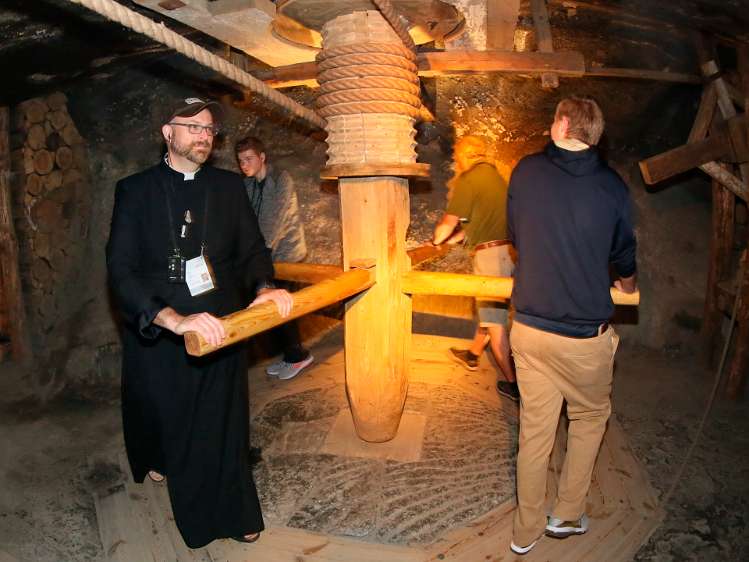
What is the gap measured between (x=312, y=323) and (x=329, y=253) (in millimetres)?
850

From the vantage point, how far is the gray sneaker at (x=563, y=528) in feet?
8.56

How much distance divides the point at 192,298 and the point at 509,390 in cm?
260

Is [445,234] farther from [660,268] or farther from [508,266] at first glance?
[660,268]

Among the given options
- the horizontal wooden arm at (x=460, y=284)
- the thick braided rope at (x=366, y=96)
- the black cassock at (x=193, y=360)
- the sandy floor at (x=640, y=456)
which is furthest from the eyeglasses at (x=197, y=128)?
the sandy floor at (x=640, y=456)

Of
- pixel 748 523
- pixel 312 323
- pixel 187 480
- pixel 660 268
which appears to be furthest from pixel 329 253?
pixel 748 523

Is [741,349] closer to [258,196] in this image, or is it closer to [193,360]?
Answer: [258,196]

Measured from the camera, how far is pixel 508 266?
406cm

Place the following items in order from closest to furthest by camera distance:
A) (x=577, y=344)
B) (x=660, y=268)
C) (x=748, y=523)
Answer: (x=577, y=344) → (x=748, y=523) → (x=660, y=268)

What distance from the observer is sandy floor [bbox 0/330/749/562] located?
8.77 ft

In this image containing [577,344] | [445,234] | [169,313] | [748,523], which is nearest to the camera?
[169,313]

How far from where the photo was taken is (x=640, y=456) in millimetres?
3385

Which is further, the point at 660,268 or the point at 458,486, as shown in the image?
the point at 660,268

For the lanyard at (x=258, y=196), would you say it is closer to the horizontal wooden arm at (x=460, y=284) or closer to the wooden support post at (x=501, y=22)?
the horizontal wooden arm at (x=460, y=284)

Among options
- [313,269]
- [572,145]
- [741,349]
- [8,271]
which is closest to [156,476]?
[313,269]
